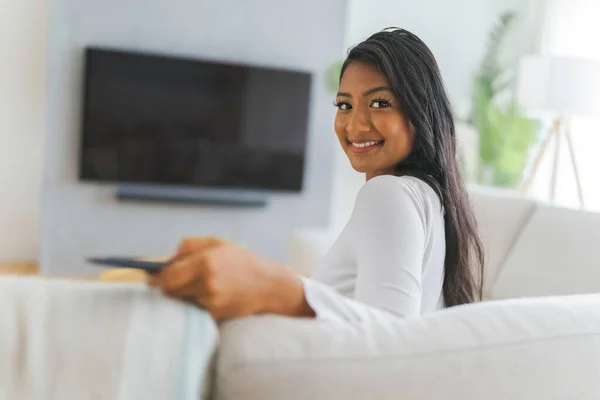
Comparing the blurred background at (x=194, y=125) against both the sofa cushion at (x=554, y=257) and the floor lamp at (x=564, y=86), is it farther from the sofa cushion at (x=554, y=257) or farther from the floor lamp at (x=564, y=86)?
the sofa cushion at (x=554, y=257)

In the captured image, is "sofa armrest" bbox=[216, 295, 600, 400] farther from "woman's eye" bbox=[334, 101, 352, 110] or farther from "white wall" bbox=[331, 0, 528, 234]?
"white wall" bbox=[331, 0, 528, 234]

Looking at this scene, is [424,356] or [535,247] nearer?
[424,356]

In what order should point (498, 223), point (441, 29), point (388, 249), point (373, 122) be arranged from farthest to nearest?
point (441, 29) → point (498, 223) → point (373, 122) → point (388, 249)

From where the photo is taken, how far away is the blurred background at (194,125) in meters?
4.00

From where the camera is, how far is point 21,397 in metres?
0.54

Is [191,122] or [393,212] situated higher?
[191,122]

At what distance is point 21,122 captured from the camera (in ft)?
14.2

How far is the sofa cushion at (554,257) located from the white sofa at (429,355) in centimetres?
110

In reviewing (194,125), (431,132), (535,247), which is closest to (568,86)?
(535,247)

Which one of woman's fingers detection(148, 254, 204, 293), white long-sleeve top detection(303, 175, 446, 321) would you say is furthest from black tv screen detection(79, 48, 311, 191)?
woman's fingers detection(148, 254, 204, 293)

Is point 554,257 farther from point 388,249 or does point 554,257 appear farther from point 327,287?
point 327,287

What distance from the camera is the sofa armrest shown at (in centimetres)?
61

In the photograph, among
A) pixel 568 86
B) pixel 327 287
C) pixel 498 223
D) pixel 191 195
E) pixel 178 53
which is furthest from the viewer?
pixel 191 195

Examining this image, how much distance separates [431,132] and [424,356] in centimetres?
46
